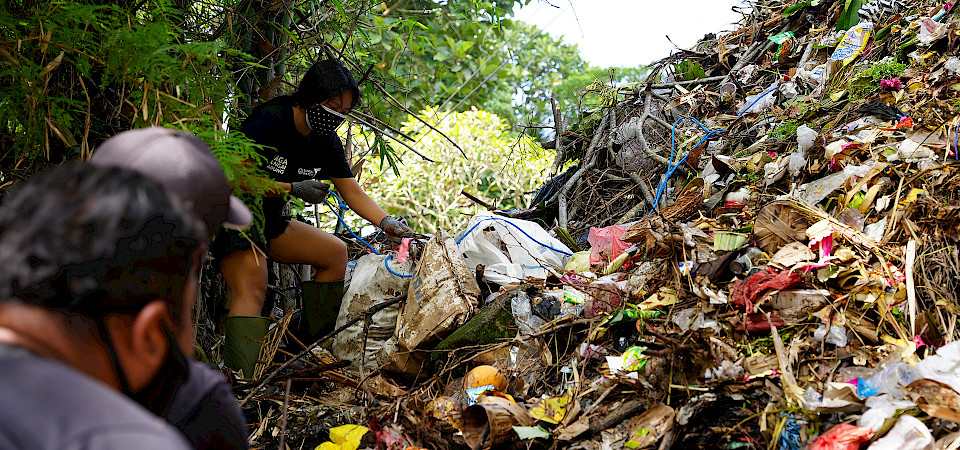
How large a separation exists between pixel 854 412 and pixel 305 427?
1886 mm

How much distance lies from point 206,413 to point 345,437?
1192mm

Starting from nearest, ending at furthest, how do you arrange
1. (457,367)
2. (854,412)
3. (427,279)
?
(854,412)
(457,367)
(427,279)

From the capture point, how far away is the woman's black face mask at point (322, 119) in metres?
2.86

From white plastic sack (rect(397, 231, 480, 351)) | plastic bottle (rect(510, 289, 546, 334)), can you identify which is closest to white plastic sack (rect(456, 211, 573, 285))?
white plastic sack (rect(397, 231, 480, 351))

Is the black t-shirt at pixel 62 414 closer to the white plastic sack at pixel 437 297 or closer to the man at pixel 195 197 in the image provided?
the man at pixel 195 197

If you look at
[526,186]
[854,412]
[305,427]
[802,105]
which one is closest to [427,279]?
[305,427]

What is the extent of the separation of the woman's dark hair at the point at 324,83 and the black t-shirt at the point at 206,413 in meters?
1.87

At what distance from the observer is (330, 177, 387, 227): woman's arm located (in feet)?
10.7

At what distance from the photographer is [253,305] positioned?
9.18ft

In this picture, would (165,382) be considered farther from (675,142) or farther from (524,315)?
(675,142)

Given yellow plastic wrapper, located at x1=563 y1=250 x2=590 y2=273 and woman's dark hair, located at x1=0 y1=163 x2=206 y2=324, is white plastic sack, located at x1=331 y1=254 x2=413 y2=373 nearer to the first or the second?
yellow plastic wrapper, located at x1=563 y1=250 x2=590 y2=273

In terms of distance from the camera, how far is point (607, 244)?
3066 mm

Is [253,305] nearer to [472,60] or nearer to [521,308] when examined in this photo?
[521,308]

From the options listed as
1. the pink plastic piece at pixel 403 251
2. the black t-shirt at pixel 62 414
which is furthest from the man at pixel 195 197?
the pink plastic piece at pixel 403 251
